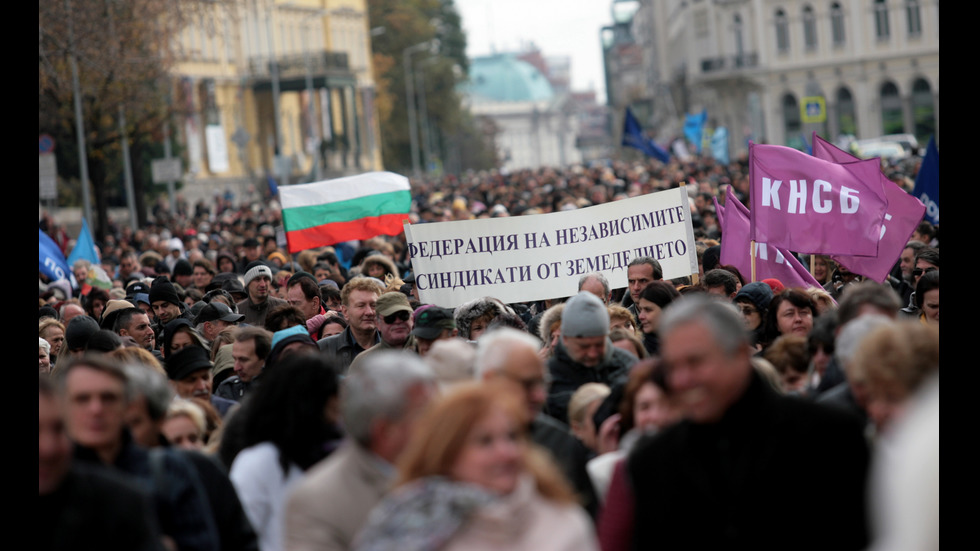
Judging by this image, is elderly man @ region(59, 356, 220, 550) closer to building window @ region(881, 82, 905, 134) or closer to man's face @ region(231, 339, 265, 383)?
man's face @ region(231, 339, 265, 383)

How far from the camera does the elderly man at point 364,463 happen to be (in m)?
4.50

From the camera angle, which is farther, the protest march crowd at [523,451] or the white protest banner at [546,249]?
the white protest banner at [546,249]

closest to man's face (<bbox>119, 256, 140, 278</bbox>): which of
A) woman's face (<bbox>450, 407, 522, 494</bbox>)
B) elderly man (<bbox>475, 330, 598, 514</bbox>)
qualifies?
elderly man (<bbox>475, 330, 598, 514</bbox>)

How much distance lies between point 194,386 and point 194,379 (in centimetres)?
4

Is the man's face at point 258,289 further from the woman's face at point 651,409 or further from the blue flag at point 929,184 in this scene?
the woman's face at point 651,409

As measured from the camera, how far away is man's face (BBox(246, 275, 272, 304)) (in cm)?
1251

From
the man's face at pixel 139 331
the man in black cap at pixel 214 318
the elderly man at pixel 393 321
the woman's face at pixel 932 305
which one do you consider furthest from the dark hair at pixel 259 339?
the woman's face at pixel 932 305

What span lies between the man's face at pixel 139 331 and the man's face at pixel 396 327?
227cm

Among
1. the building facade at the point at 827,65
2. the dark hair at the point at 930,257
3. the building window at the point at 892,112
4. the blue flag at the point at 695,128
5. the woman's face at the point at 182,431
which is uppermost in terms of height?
the building facade at the point at 827,65
